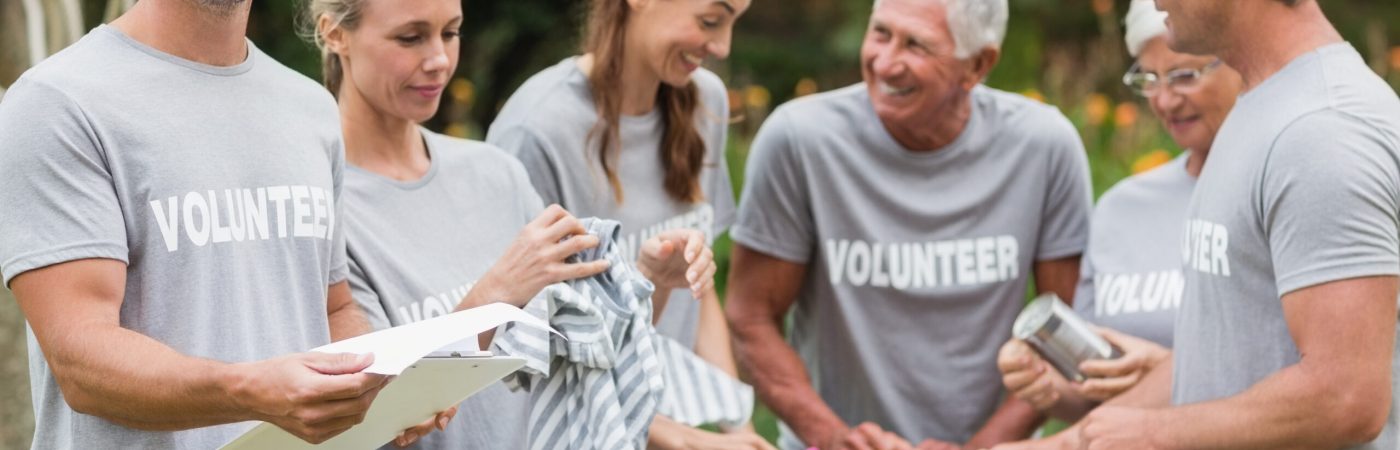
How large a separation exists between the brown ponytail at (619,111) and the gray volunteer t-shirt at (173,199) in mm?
915

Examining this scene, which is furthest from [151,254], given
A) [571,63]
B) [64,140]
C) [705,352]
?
[705,352]

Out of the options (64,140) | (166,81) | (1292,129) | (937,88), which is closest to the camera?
(64,140)

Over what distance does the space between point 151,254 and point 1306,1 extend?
6.45 feet

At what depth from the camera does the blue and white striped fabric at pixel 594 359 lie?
99.6 inches

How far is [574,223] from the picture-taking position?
2.61 m

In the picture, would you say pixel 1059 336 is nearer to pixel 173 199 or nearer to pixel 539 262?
pixel 539 262

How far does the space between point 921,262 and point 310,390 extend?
2029 mm

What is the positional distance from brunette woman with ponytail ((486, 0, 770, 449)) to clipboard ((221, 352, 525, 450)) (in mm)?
775

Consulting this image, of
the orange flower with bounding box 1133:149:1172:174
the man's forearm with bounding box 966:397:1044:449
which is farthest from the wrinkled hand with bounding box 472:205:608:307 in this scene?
the orange flower with bounding box 1133:149:1172:174

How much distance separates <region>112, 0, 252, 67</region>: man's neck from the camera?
2195 mm

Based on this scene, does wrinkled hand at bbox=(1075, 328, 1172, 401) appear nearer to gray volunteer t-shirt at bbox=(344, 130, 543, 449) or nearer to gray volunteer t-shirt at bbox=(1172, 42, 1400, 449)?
gray volunteer t-shirt at bbox=(1172, 42, 1400, 449)

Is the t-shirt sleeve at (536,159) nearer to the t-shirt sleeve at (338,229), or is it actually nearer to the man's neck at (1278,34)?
the t-shirt sleeve at (338,229)

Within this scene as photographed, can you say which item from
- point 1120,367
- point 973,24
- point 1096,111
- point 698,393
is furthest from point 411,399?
point 1096,111

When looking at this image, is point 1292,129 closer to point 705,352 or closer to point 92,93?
point 705,352
